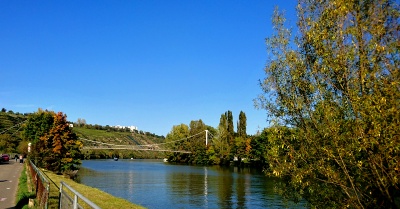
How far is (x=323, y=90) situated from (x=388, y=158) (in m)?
2.77

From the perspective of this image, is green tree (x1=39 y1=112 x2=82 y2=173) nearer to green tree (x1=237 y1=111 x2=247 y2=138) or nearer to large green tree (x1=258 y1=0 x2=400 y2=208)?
large green tree (x1=258 y1=0 x2=400 y2=208)

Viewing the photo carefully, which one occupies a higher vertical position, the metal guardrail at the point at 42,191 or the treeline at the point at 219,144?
the treeline at the point at 219,144

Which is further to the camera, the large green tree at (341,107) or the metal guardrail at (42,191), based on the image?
the metal guardrail at (42,191)

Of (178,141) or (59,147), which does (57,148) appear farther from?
(178,141)

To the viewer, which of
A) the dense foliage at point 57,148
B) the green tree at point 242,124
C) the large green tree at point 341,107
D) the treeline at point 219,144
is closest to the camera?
the large green tree at point 341,107

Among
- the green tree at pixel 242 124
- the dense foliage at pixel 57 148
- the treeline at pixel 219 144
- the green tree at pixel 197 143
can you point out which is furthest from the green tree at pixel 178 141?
the dense foliage at pixel 57 148

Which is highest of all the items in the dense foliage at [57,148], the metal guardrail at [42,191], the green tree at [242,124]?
the green tree at [242,124]

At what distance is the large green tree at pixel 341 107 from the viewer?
955 centimetres

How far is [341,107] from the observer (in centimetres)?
1070

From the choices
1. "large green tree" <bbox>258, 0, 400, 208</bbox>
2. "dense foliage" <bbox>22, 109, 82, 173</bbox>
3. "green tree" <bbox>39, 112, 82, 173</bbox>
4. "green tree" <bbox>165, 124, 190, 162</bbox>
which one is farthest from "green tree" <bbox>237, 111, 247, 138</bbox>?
"large green tree" <bbox>258, 0, 400, 208</bbox>

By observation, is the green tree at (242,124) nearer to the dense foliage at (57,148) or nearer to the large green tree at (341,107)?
the dense foliage at (57,148)

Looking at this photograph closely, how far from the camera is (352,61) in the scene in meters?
10.8

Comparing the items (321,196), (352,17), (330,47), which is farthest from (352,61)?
(321,196)

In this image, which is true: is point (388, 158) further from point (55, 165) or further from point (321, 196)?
point (55, 165)
